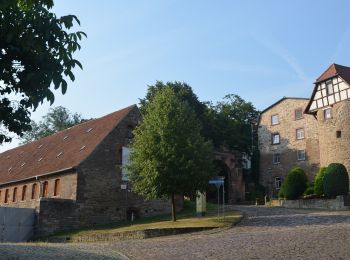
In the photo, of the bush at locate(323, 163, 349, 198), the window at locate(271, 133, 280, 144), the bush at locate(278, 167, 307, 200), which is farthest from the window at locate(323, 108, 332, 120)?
the window at locate(271, 133, 280, 144)

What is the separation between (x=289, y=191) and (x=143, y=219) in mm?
14200

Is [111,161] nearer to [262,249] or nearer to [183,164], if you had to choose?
[183,164]

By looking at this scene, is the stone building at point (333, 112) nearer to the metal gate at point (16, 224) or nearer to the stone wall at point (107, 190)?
the stone wall at point (107, 190)

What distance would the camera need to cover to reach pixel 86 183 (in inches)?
1292

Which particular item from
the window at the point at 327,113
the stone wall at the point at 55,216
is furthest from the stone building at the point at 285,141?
the stone wall at the point at 55,216

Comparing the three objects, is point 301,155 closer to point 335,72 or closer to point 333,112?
point 333,112

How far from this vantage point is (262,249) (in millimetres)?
15234

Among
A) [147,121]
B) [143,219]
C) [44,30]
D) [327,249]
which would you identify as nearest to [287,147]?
[143,219]

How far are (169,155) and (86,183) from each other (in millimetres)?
8683

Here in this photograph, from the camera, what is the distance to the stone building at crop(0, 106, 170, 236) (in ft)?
104

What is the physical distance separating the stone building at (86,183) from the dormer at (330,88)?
1803cm

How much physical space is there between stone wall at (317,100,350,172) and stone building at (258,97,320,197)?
10.1 metres

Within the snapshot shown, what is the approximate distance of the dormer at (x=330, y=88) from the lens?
141 feet

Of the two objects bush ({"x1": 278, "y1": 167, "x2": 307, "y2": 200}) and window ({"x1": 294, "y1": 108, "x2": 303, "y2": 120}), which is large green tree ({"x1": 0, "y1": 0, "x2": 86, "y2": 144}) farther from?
window ({"x1": 294, "y1": 108, "x2": 303, "y2": 120})
